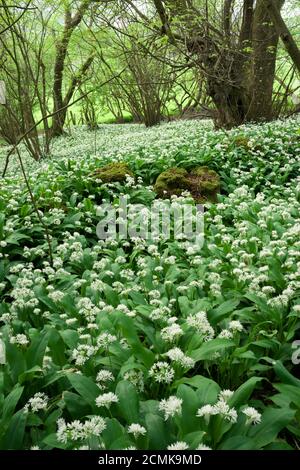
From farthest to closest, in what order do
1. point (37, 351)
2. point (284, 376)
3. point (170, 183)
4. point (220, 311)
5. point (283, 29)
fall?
1. point (170, 183)
2. point (283, 29)
3. point (220, 311)
4. point (37, 351)
5. point (284, 376)

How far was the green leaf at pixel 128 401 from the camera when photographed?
1.84m

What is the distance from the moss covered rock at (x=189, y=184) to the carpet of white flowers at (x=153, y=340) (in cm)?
89

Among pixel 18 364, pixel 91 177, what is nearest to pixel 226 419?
pixel 18 364

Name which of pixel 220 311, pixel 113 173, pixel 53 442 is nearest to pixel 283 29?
pixel 220 311

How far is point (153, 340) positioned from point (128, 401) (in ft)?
2.01

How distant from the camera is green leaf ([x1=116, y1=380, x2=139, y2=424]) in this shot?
6.05ft

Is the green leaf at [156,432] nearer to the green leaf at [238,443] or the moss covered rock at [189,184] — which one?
the green leaf at [238,443]

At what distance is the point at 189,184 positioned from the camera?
6250 mm

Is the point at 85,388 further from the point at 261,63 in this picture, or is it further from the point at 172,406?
the point at 261,63

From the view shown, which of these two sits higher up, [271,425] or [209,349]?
[209,349]

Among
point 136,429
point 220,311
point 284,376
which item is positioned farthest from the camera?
point 220,311

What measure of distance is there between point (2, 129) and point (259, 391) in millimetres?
15382

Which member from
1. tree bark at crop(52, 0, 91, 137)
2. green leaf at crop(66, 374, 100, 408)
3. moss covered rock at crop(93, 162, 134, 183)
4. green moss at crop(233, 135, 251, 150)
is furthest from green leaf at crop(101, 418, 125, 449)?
tree bark at crop(52, 0, 91, 137)

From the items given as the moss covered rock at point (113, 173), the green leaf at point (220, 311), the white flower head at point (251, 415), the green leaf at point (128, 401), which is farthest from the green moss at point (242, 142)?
the white flower head at point (251, 415)
